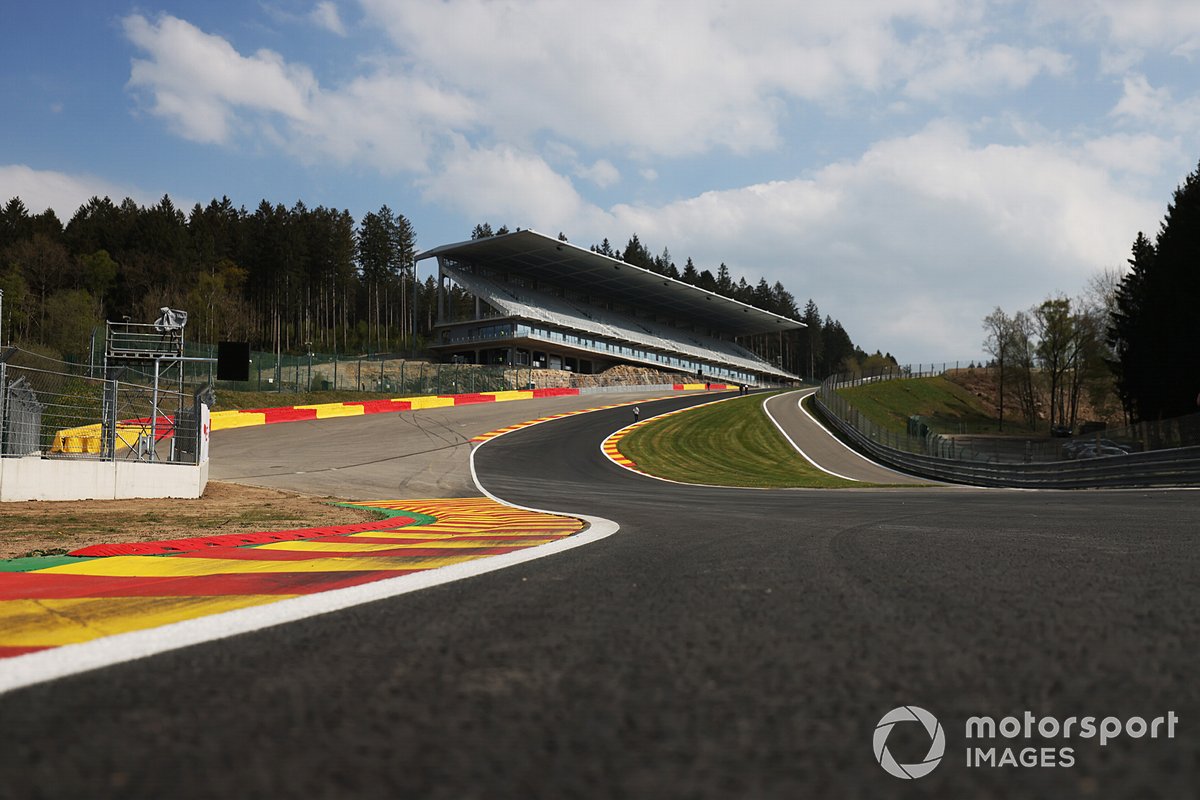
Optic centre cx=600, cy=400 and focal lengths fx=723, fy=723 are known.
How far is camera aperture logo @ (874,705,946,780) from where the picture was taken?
1.29 meters

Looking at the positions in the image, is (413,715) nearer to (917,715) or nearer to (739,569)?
(917,715)

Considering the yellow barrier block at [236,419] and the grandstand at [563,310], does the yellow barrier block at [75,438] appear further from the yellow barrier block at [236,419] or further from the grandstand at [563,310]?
the grandstand at [563,310]

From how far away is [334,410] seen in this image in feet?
130

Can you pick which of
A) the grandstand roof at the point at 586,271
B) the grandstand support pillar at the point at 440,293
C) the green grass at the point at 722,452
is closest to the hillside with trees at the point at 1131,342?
the green grass at the point at 722,452

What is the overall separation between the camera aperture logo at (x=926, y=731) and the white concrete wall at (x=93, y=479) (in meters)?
13.9

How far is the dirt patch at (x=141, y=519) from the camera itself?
6871 mm

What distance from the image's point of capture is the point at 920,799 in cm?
117

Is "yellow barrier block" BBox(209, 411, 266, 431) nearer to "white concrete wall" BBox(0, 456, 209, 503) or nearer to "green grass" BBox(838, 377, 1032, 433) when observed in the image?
"white concrete wall" BBox(0, 456, 209, 503)

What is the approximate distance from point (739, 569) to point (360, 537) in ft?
13.9

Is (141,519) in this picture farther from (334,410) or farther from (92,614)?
(334,410)

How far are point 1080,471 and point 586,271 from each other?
220 ft

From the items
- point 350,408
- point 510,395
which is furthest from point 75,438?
point 510,395

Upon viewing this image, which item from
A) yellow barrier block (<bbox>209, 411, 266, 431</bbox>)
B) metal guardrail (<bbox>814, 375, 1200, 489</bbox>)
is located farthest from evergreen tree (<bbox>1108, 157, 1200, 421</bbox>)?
yellow barrier block (<bbox>209, 411, 266, 431</bbox>)

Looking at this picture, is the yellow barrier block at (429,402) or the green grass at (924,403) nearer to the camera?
the yellow barrier block at (429,402)
